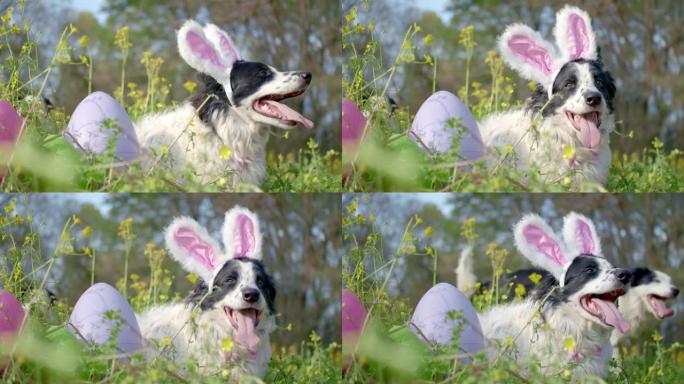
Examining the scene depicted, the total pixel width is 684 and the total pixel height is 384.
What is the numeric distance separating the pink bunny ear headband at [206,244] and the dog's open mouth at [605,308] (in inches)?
56.2

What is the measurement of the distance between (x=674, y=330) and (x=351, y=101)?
1.81 m

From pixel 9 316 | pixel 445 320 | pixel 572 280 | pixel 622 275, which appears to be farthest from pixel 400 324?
pixel 9 316

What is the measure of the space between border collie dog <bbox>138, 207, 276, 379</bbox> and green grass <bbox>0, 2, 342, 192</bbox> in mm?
213

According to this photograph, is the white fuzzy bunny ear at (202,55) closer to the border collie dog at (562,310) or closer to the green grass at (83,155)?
the green grass at (83,155)

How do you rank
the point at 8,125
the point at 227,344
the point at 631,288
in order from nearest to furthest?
the point at 227,344, the point at 8,125, the point at 631,288

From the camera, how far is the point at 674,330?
5957 mm

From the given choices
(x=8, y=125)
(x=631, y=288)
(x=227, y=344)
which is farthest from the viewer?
(x=631, y=288)

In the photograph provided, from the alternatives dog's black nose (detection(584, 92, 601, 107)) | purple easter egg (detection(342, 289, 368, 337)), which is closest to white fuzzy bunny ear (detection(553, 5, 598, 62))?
dog's black nose (detection(584, 92, 601, 107))

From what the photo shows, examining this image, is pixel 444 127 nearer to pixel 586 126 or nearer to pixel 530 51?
pixel 530 51

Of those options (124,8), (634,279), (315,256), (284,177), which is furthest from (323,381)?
(124,8)

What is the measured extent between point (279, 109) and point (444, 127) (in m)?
0.72

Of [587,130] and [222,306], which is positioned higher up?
[587,130]

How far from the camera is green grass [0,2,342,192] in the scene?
5.61 metres

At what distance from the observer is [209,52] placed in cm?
565
